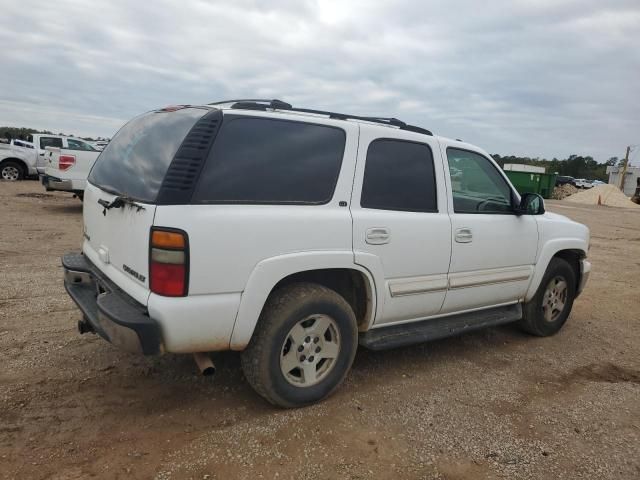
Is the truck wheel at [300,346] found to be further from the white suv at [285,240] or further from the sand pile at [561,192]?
the sand pile at [561,192]

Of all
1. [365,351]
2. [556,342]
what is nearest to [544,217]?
[556,342]

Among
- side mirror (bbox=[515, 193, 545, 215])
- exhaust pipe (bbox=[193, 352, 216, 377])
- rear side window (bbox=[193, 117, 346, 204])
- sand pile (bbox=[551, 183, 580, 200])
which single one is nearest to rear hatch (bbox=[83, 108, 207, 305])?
rear side window (bbox=[193, 117, 346, 204])

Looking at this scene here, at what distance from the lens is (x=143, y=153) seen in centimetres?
313

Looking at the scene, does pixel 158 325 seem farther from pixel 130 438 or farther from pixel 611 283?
pixel 611 283

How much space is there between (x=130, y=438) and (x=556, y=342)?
409cm

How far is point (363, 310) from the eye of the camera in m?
3.54

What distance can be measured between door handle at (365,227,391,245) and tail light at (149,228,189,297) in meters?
1.24

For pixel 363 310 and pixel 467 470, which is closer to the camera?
pixel 467 470

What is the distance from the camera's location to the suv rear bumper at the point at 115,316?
262cm

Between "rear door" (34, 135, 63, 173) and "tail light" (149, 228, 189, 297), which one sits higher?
"rear door" (34, 135, 63, 173)

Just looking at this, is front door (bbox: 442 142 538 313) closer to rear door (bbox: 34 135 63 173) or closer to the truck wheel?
the truck wheel

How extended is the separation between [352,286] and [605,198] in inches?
1413

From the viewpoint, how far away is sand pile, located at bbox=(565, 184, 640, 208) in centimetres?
3316

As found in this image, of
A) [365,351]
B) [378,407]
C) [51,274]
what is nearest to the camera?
[378,407]
